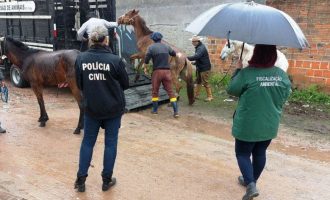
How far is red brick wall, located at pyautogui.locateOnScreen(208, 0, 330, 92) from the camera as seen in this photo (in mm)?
9352

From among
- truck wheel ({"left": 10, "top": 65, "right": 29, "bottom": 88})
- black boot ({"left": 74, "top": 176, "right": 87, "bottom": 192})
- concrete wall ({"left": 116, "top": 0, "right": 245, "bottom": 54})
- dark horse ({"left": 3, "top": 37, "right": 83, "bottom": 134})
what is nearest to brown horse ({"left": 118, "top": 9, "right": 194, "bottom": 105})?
dark horse ({"left": 3, "top": 37, "right": 83, "bottom": 134})

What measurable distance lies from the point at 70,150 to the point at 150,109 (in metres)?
3.23

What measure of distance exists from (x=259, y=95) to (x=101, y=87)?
1704mm

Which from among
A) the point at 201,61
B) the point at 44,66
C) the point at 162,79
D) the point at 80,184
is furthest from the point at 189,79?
the point at 80,184

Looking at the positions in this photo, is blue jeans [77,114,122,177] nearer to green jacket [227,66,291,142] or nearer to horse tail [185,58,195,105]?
green jacket [227,66,291,142]

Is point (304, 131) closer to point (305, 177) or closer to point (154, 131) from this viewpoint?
point (305, 177)

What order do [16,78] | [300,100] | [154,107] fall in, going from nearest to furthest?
[154,107] < [300,100] < [16,78]

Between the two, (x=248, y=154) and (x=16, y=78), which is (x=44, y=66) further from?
(x=16, y=78)

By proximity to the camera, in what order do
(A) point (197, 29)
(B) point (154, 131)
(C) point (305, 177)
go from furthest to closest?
(B) point (154, 131), (C) point (305, 177), (A) point (197, 29)

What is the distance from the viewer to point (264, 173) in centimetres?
541

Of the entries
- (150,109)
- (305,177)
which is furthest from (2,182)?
(150,109)

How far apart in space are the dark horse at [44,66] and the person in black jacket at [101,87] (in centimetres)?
264

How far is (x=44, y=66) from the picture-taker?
24.1ft

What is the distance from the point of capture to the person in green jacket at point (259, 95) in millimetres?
4062
